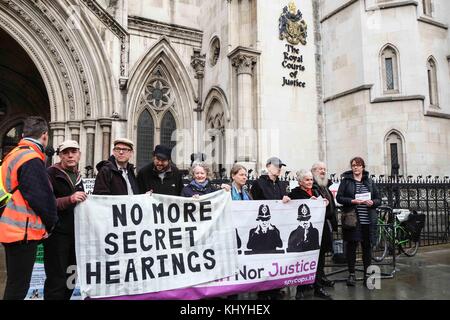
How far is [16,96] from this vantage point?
17.6 m

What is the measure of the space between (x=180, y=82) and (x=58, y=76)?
218 inches

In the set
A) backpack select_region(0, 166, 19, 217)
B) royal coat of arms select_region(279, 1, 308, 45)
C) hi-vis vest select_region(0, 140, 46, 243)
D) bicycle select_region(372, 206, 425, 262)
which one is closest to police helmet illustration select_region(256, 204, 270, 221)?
hi-vis vest select_region(0, 140, 46, 243)

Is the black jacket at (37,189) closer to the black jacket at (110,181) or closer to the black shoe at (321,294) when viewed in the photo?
the black jacket at (110,181)

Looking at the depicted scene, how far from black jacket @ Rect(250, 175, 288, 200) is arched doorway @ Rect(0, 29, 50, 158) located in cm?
1567

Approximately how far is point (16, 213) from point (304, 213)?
3431 millimetres

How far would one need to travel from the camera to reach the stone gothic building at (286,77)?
12.3m

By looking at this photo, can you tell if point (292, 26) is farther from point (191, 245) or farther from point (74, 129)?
point (191, 245)

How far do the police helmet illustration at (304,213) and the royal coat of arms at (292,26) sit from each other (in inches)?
393

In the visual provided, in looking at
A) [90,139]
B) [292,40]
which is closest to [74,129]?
[90,139]

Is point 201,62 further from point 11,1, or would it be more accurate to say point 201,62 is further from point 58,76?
point 11,1

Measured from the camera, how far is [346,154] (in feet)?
43.5

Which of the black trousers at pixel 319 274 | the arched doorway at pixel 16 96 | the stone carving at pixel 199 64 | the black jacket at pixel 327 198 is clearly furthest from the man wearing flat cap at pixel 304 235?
the arched doorway at pixel 16 96

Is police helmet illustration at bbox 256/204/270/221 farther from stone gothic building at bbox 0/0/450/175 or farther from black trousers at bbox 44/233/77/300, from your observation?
stone gothic building at bbox 0/0/450/175
